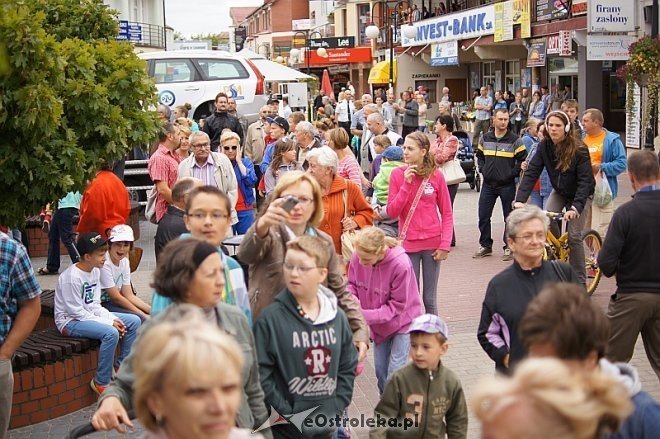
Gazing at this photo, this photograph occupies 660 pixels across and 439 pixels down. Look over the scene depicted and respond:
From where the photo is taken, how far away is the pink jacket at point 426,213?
27.8 ft

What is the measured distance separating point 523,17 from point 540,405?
31048 millimetres

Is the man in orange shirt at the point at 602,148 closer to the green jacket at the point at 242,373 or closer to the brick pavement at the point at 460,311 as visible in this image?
the brick pavement at the point at 460,311

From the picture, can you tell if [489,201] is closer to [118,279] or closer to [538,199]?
[538,199]

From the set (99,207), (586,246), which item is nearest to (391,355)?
(99,207)

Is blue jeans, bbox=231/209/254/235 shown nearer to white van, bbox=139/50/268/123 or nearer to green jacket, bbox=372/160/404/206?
green jacket, bbox=372/160/404/206

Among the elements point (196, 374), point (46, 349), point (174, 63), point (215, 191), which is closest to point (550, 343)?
point (196, 374)

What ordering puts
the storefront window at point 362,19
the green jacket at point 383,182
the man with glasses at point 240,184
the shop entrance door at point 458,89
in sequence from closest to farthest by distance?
the green jacket at point 383,182
the man with glasses at point 240,184
the shop entrance door at point 458,89
the storefront window at point 362,19

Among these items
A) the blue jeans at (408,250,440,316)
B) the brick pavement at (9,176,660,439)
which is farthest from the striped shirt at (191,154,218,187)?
the blue jeans at (408,250,440,316)

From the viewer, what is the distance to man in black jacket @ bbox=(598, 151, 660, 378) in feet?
20.4

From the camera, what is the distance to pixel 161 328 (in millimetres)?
2771

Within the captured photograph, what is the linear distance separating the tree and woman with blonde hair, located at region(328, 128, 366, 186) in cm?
237

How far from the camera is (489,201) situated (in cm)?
1254

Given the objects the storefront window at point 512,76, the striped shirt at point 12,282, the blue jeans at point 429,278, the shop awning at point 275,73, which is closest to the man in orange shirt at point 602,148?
the blue jeans at point 429,278

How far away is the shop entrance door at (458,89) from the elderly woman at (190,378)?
145 ft
